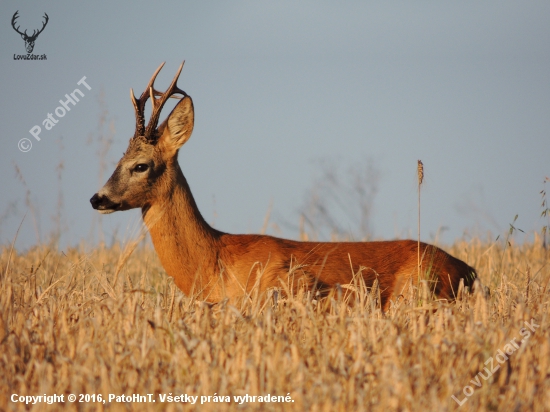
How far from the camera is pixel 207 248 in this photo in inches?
253

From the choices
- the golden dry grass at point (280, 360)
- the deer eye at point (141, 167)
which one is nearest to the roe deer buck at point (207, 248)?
the deer eye at point (141, 167)

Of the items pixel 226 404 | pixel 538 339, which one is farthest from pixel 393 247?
pixel 226 404

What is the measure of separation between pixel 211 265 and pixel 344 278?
1.14 metres

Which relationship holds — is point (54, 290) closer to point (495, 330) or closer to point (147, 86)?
point (147, 86)

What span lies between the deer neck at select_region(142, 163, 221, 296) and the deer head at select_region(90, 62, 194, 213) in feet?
0.30

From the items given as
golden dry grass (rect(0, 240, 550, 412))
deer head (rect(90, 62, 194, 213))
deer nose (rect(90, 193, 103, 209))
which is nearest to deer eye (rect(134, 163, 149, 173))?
deer head (rect(90, 62, 194, 213))

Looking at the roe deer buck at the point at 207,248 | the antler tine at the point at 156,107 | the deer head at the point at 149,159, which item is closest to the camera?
the roe deer buck at the point at 207,248

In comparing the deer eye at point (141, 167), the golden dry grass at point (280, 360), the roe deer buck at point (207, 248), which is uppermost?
the deer eye at point (141, 167)

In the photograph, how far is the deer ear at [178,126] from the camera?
6809 millimetres

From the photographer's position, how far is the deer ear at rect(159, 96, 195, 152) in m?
6.81

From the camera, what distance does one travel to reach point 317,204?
11.4 m

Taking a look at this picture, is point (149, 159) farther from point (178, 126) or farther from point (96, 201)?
point (96, 201)

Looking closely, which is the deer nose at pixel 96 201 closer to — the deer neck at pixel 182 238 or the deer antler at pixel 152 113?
the deer neck at pixel 182 238

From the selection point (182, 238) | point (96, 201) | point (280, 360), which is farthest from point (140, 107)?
point (280, 360)
